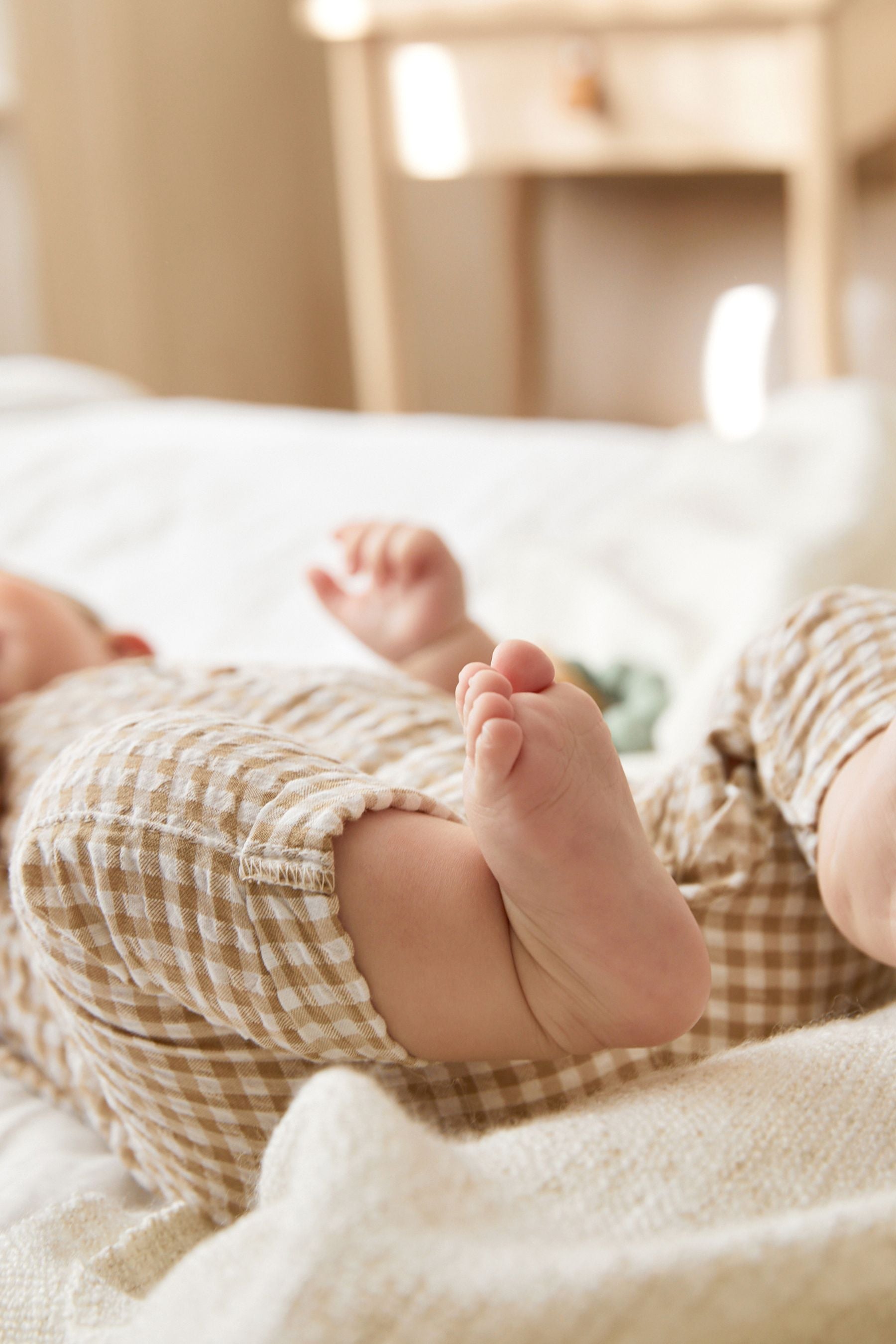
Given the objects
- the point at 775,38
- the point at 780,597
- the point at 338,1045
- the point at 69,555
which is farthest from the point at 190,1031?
the point at 775,38

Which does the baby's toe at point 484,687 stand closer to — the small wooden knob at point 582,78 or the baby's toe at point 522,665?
the baby's toe at point 522,665

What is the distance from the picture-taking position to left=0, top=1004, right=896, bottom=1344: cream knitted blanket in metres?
0.28

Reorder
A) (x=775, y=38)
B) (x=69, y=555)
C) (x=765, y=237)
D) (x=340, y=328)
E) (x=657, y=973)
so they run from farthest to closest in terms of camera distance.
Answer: (x=340, y=328) < (x=765, y=237) < (x=775, y=38) < (x=69, y=555) < (x=657, y=973)

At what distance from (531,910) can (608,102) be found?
1587 millimetres

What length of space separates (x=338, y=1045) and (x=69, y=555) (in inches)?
31.8

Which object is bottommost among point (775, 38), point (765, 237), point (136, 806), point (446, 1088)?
point (446, 1088)

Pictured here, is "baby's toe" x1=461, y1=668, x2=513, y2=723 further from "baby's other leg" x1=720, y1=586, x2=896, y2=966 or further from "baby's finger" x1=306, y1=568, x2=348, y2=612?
"baby's finger" x1=306, y1=568, x2=348, y2=612

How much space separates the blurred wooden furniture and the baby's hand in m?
1.17

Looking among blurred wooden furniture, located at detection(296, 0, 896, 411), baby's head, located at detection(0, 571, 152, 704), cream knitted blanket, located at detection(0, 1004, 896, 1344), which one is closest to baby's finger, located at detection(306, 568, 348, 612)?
baby's head, located at detection(0, 571, 152, 704)

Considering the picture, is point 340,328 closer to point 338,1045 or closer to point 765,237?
point 765,237

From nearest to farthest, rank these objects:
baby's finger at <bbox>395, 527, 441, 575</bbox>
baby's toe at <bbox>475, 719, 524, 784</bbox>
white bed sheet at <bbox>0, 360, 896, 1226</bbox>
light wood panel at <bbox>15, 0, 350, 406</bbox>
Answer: baby's toe at <bbox>475, 719, 524, 784</bbox>, baby's finger at <bbox>395, 527, 441, 575</bbox>, white bed sheet at <bbox>0, 360, 896, 1226</bbox>, light wood panel at <bbox>15, 0, 350, 406</bbox>

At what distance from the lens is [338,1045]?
0.42 metres

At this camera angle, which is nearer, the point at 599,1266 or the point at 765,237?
the point at 599,1266

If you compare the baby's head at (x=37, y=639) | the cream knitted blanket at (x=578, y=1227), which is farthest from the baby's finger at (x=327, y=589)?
the cream knitted blanket at (x=578, y=1227)
